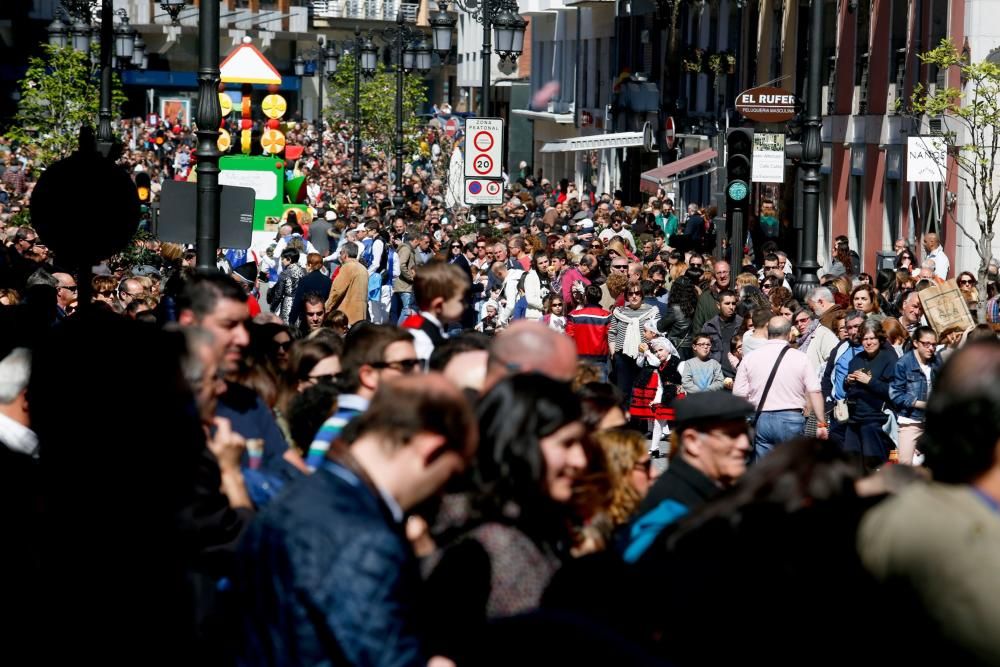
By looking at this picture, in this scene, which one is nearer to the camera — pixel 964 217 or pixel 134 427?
pixel 134 427

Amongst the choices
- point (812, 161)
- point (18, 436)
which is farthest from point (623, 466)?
point (812, 161)

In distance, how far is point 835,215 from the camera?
34531 mm

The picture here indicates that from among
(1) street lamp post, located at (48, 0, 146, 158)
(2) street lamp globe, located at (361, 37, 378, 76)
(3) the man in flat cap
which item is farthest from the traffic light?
(2) street lamp globe, located at (361, 37, 378, 76)

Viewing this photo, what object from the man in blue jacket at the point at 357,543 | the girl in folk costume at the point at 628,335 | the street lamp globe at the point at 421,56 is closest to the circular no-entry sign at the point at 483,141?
the girl in folk costume at the point at 628,335

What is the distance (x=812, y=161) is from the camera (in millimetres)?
21328

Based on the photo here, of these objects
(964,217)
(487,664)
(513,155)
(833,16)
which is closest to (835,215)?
(833,16)

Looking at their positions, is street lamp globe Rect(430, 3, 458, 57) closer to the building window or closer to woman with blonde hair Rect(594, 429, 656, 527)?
the building window

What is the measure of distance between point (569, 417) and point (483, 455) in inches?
10.2

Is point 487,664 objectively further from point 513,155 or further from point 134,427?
point 513,155

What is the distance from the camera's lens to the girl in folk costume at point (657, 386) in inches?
642

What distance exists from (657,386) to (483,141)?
32.8 feet

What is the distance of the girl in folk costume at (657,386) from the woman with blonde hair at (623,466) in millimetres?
9773

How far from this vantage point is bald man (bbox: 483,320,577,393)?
5746 millimetres

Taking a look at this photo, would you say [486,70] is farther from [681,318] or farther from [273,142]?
[681,318]
